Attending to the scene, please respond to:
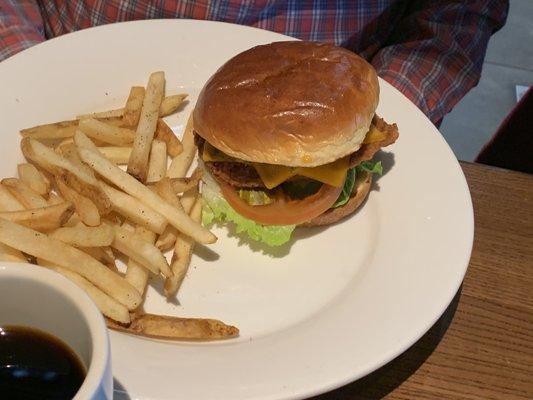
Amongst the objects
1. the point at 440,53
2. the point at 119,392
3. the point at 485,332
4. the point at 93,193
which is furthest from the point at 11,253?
the point at 440,53

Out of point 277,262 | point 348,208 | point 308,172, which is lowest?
point 277,262

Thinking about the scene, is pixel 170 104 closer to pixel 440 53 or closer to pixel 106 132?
pixel 106 132

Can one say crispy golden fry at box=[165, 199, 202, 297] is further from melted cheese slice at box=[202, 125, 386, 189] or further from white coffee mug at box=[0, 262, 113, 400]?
white coffee mug at box=[0, 262, 113, 400]

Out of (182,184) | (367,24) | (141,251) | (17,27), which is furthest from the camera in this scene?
(367,24)

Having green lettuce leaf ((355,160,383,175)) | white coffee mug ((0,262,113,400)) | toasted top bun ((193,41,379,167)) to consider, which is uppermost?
white coffee mug ((0,262,113,400))

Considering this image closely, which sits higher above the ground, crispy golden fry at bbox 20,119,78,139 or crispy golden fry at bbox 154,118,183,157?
crispy golden fry at bbox 20,119,78,139

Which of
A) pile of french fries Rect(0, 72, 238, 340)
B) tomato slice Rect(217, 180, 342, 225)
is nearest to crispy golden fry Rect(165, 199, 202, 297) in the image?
pile of french fries Rect(0, 72, 238, 340)
